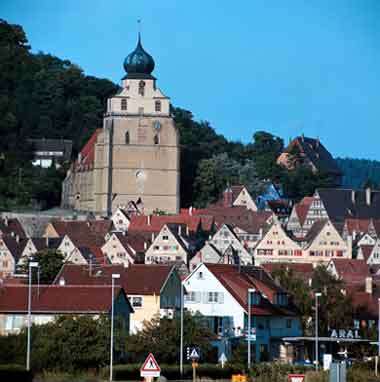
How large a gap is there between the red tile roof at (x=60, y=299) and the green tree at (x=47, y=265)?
70.7 ft

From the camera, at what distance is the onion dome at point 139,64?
17029cm

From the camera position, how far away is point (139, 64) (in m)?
172

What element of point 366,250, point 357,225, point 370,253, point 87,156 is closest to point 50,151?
point 87,156

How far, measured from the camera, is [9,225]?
159 m

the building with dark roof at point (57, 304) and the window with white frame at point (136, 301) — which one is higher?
the window with white frame at point (136, 301)

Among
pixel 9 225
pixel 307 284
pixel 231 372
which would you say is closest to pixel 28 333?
pixel 231 372

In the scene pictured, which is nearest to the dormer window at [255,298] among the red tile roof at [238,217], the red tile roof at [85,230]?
the red tile roof at [85,230]

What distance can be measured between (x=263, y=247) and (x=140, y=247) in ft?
33.3

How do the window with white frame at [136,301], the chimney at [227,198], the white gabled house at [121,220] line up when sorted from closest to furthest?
the window with white frame at [136,301]
the white gabled house at [121,220]
the chimney at [227,198]

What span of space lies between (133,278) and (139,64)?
74.8m

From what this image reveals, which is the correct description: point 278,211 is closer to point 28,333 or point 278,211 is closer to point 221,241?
point 221,241

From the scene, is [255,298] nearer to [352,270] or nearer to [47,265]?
[47,265]

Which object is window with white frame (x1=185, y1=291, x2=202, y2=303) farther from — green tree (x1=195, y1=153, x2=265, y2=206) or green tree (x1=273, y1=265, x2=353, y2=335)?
green tree (x1=195, y1=153, x2=265, y2=206)

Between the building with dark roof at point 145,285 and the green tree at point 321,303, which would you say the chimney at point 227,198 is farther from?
the building with dark roof at point 145,285
